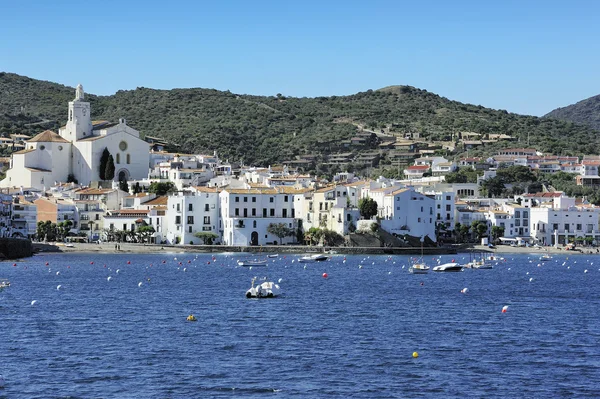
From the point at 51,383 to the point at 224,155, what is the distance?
13484 cm

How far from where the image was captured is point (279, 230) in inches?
3809

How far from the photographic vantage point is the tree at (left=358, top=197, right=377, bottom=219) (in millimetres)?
95000

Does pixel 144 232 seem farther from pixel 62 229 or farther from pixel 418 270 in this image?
pixel 418 270

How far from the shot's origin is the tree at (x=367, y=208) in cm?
9500

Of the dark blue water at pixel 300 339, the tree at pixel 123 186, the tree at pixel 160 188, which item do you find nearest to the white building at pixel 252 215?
the tree at pixel 160 188

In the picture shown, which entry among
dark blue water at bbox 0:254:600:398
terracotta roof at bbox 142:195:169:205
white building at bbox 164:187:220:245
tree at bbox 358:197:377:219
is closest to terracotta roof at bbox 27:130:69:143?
terracotta roof at bbox 142:195:169:205

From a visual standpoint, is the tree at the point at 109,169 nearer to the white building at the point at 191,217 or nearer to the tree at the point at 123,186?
the tree at the point at 123,186

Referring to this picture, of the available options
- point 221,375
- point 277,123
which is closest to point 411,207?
point 221,375

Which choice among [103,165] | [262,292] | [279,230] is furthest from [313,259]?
[103,165]

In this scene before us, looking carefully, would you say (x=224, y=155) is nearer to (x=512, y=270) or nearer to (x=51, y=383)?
(x=512, y=270)

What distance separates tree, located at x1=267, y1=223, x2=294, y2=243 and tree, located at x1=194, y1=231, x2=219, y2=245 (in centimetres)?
489

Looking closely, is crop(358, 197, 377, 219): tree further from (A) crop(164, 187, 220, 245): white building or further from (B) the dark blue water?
(B) the dark blue water

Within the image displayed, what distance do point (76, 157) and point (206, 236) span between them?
30.7 m

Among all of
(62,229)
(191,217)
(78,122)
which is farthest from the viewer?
(78,122)
